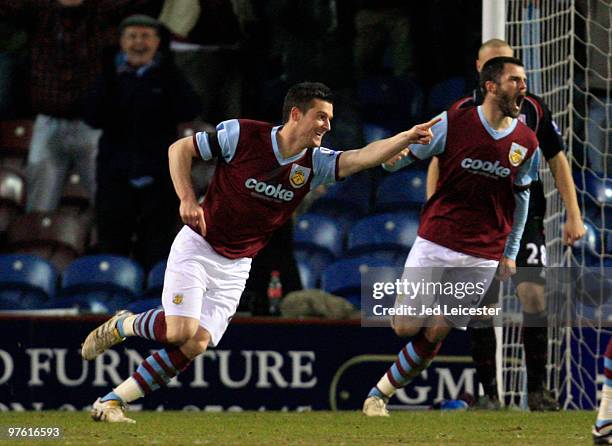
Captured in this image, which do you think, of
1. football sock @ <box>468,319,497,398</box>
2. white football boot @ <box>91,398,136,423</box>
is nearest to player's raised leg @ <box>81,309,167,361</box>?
white football boot @ <box>91,398,136,423</box>

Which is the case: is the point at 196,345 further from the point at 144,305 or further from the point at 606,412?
the point at 144,305

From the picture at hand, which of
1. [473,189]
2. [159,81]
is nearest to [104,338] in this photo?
[473,189]

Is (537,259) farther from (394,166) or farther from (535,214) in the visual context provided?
(394,166)

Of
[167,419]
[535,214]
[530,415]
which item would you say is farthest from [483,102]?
[167,419]

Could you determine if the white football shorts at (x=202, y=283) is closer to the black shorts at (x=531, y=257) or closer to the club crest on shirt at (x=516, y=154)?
the club crest on shirt at (x=516, y=154)

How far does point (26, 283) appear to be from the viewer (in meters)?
10.2

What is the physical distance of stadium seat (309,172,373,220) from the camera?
10977mm

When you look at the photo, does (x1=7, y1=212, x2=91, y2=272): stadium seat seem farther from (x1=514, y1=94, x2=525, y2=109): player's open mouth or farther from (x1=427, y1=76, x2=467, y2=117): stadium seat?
(x1=514, y1=94, x2=525, y2=109): player's open mouth

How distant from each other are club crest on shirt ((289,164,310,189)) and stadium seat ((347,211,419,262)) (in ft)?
12.2

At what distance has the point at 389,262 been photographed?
10.2 meters

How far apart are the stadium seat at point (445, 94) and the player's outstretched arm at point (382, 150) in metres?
4.72

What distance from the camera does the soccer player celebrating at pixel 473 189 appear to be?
7.20 m

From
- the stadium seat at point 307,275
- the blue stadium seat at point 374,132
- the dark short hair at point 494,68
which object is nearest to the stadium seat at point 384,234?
the stadium seat at point 307,275

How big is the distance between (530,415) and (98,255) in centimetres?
405
